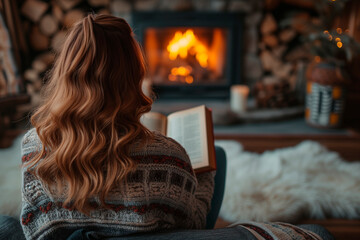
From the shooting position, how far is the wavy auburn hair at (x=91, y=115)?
572mm

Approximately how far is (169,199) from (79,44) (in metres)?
0.32

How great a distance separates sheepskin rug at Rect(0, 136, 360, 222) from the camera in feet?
4.17

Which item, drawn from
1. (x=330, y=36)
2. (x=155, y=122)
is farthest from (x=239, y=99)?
(x=155, y=122)

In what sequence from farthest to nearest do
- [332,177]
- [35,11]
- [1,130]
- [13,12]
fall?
[35,11]
[13,12]
[1,130]
[332,177]

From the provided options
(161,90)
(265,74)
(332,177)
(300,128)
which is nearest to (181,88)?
(161,90)

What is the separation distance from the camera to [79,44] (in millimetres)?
570

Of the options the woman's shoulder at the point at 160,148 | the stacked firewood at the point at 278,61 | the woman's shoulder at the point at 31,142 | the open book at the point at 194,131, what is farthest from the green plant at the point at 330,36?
the woman's shoulder at the point at 31,142

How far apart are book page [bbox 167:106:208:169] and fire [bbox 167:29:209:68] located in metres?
1.68

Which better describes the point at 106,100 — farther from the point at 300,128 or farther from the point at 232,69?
the point at 232,69

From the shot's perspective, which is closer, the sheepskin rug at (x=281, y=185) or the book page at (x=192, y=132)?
the book page at (x=192, y=132)

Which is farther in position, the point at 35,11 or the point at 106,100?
the point at 35,11

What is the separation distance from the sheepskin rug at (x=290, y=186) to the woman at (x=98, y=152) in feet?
2.37

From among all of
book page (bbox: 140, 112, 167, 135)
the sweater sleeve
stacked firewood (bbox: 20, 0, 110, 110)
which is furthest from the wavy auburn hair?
stacked firewood (bbox: 20, 0, 110, 110)

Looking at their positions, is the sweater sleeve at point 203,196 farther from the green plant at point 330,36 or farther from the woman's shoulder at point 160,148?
the green plant at point 330,36
